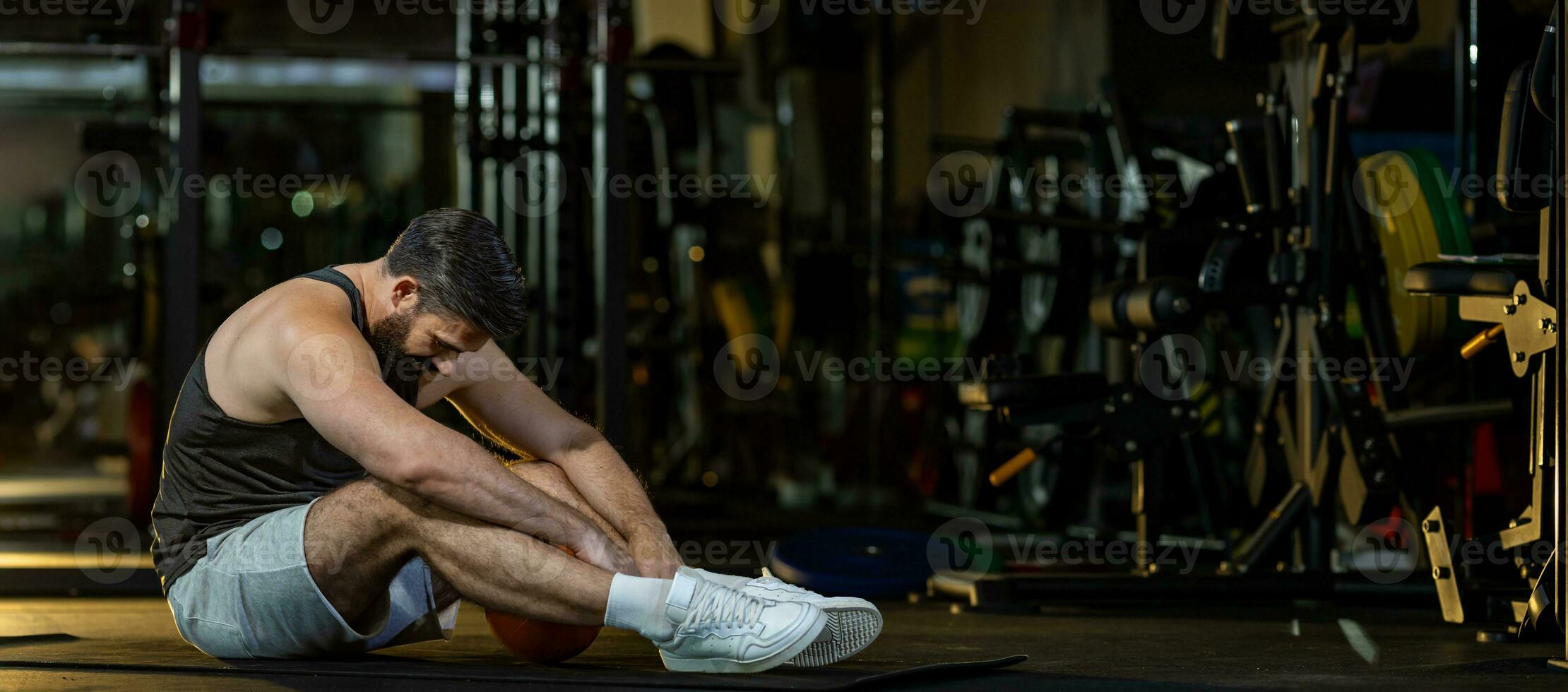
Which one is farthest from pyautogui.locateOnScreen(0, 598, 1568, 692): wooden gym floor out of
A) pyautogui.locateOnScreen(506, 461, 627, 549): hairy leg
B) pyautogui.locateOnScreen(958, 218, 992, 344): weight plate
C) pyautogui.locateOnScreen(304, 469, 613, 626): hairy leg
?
pyautogui.locateOnScreen(958, 218, 992, 344): weight plate

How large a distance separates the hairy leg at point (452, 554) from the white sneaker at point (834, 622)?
0.84 feet

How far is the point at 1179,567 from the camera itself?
4.25m

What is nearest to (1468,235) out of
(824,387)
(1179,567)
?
(1179,567)

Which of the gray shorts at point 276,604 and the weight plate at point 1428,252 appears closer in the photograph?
the gray shorts at point 276,604

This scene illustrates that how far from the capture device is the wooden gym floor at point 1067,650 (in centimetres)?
223

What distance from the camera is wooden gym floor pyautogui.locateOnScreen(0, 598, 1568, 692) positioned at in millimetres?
2229

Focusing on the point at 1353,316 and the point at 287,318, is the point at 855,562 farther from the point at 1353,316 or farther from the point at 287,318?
the point at 287,318

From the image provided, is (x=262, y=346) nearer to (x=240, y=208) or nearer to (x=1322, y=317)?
(x=1322, y=317)

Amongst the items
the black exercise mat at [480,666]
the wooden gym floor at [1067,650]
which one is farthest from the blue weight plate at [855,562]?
the black exercise mat at [480,666]

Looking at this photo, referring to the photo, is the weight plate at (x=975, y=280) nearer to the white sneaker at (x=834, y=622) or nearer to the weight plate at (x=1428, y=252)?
the weight plate at (x=1428, y=252)

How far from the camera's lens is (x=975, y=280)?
5523mm

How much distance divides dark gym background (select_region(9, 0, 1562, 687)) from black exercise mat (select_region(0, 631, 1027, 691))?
6.3 inches

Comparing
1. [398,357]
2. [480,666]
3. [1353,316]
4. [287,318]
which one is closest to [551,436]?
[398,357]

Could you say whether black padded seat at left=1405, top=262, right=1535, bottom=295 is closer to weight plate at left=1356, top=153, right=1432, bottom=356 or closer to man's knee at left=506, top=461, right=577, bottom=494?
weight plate at left=1356, top=153, right=1432, bottom=356
